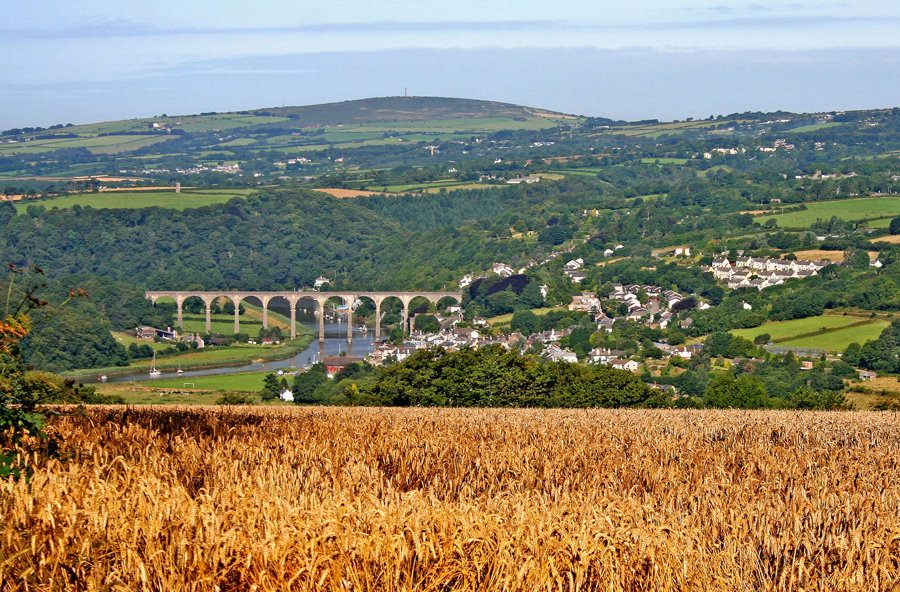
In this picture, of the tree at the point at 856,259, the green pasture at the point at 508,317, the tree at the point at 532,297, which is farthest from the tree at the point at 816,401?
the tree at the point at 532,297

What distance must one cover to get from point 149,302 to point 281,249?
46.4m

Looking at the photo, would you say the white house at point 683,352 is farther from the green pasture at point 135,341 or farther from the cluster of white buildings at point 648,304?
the green pasture at point 135,341

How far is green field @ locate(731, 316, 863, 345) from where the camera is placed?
7694 centimetres

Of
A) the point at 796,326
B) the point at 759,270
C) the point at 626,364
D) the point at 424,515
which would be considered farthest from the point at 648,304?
the point at 424,515

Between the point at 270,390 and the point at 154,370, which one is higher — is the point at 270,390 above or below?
above

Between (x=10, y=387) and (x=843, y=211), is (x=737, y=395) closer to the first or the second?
(x=10, y=387)

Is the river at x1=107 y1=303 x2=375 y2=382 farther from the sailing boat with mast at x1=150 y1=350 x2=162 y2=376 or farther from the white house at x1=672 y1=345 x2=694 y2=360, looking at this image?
the white house at x1=672 y1=345 x2=694 y2=360

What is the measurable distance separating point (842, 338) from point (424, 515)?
72.4m

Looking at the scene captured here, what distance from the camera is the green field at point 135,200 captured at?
17312 centimetres

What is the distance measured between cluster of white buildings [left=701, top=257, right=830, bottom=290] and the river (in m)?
42.8

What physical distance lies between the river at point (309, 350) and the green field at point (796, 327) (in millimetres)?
39099

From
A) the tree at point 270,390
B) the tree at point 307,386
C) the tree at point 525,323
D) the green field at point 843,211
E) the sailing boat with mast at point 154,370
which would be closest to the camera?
the tree at point 307,386

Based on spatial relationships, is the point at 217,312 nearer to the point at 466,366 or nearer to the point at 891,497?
the point at 466,366

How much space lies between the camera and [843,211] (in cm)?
13538
